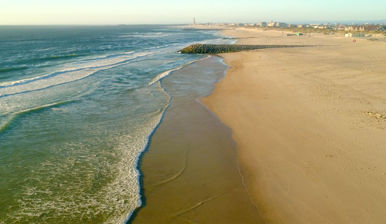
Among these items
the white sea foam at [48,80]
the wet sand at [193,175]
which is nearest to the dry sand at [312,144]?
the wet sand at [193,175]

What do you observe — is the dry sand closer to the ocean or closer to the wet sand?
the wet sand

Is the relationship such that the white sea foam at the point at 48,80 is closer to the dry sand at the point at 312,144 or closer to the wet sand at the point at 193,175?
the wet sand at the point at 193,175

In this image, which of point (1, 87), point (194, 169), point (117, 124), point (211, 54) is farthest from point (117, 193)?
point (211, 54)

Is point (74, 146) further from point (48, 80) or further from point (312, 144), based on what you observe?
point (48, 80)

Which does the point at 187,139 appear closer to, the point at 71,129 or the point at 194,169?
the point at 194,169

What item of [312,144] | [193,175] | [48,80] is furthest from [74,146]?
[48,80]
